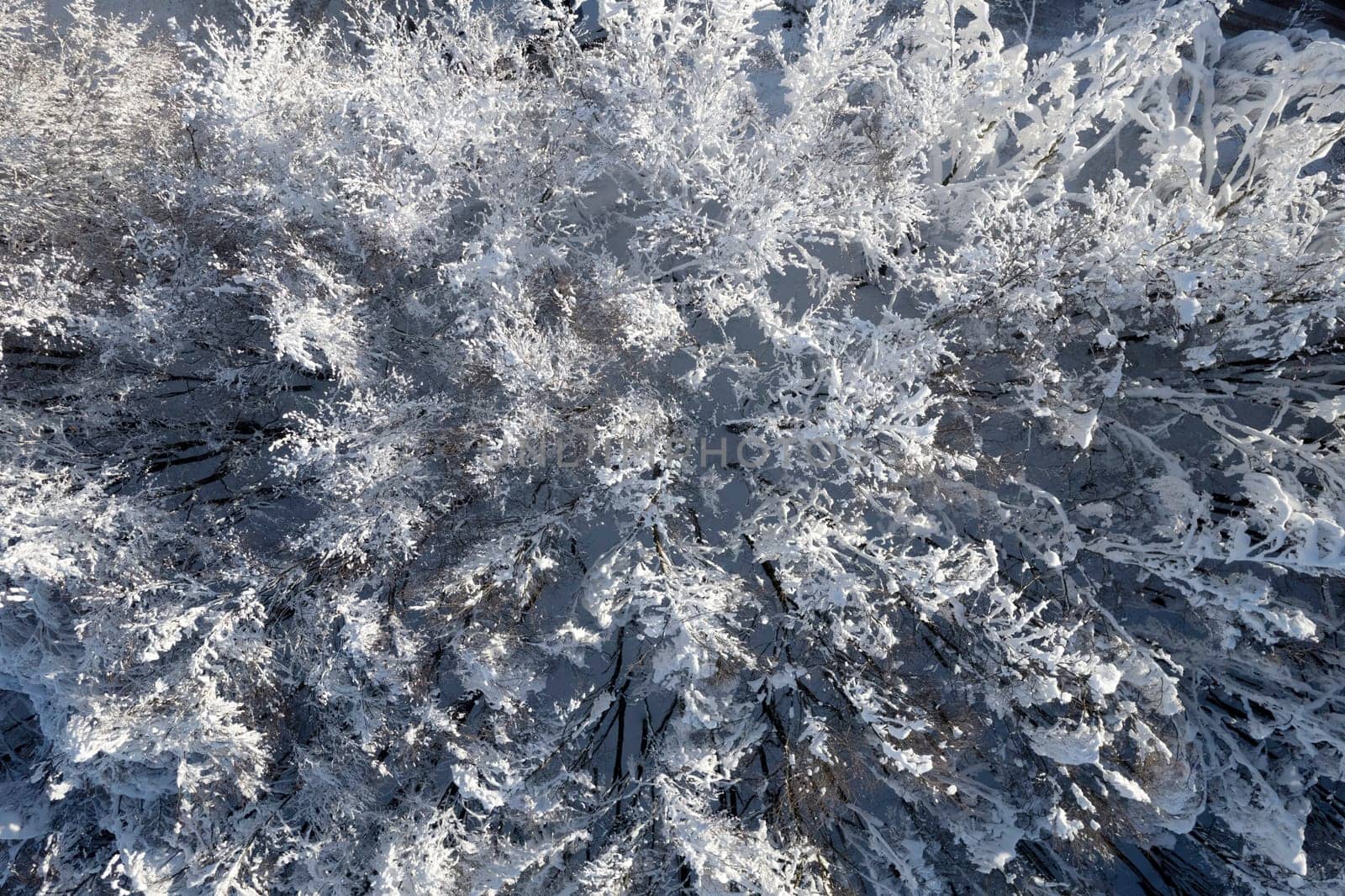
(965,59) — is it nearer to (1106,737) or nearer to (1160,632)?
(1160,632)

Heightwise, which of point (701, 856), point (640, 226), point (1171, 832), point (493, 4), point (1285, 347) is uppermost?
point (493, 4)

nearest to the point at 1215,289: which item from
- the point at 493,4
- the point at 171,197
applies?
the point at 493,4

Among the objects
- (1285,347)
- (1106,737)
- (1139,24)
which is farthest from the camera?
(1139,24)

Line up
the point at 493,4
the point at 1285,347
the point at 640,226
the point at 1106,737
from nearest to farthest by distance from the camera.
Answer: the point at 1285,347 → the point at 1106,737 → the point at 640,226 → the point at 493,4

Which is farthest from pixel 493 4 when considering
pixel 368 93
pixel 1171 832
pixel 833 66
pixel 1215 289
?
pixel 1171 832

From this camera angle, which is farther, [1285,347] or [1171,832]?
[1171,832]

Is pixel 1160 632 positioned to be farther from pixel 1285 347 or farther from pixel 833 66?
pixel 833 66

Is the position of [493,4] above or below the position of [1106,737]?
above
